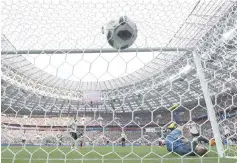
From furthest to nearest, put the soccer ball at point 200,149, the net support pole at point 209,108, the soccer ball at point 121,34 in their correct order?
the soccer ball at point 200,149 → the net support pole at point 209,108 → the soccer ball at point 121,34

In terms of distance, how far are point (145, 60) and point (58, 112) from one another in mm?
2406

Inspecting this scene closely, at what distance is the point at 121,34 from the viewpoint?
199cm

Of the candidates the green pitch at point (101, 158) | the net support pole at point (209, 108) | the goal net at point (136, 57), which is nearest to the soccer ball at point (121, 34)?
the goal net at point (136, 57)

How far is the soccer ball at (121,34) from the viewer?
78.6 inches

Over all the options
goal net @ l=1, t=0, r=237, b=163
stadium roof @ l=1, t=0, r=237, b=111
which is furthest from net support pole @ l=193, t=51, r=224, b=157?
stadium roof @ l=1, t=0, r=237, b=111

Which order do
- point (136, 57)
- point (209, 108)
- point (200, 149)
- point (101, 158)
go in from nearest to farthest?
1. point (136, 57)
2. point (209, 108)
3. point (101, 158)
4. point (200, 149)

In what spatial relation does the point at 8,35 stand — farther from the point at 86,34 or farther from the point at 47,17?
the point at 86,34

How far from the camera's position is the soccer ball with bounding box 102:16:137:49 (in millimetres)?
1996

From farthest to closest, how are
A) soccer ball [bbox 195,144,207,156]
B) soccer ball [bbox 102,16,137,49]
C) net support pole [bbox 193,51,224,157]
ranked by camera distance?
soccer ball [bbox 195,144,207,156] < net support pole [bbox 193,51,224,157] < soccer ball [bbox 102,16,137,49]

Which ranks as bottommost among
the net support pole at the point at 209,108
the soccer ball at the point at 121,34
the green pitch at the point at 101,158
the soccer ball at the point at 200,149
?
the green pitch at the point at 101,158

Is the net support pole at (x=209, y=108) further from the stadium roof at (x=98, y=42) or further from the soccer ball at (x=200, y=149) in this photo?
the soccer ball at (x=200, y=149)

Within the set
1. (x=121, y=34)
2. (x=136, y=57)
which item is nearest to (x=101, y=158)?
(x=136, y=57)

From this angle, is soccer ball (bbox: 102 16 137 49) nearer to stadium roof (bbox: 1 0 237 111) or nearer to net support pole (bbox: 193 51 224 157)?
stadium roof (bbox: 1 0 237 111)

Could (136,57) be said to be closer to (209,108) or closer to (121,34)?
(121,34)
